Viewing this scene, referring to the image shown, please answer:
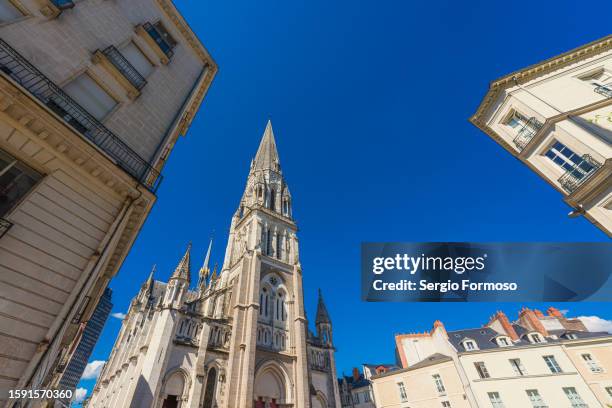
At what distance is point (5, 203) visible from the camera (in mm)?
4984

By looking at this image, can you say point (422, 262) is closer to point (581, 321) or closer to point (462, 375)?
point (462, 375)

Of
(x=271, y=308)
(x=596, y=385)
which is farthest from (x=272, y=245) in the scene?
(x=596, y=385)

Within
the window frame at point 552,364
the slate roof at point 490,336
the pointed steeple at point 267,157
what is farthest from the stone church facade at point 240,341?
the window frame at point 552,364

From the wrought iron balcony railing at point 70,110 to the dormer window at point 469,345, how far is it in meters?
27.8

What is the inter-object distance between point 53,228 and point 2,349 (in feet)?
7.18

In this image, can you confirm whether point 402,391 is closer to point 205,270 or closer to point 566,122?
point 566,122

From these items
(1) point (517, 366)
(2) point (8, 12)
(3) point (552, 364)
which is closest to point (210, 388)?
(2) point (8, 12)

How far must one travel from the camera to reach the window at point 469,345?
78.3 feet

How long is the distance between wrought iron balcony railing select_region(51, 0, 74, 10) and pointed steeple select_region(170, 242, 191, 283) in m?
17.0

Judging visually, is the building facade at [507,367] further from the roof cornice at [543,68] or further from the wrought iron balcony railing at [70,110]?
the wrought iron balcony railing at [70,110]

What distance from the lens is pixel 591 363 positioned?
1980 cm

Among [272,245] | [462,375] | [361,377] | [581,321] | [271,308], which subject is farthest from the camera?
[361,377]

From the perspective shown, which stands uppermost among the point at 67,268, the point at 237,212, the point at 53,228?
the point at 237,212

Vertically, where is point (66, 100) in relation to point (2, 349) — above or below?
above
